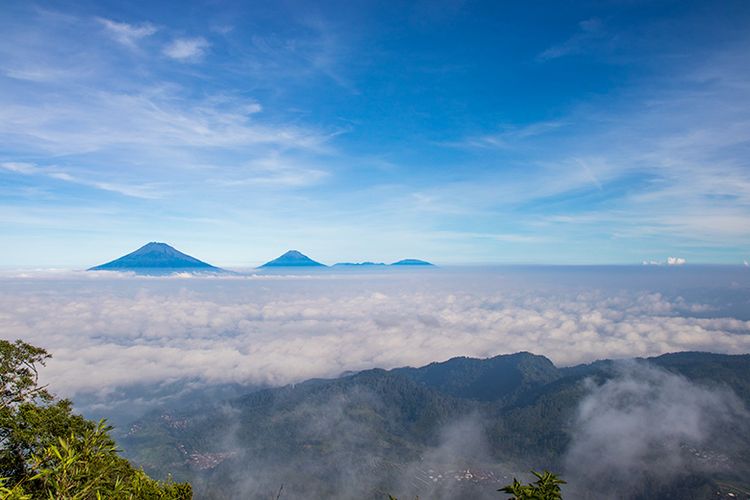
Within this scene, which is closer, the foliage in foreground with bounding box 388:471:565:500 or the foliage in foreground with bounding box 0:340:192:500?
the foliage in foreground with bounding box 388:471:565:500

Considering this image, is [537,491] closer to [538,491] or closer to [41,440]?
[538,491]

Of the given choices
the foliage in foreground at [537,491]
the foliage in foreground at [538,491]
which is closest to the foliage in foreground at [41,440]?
the foliage in foreground at [537,491]

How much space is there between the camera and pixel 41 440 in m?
36.7

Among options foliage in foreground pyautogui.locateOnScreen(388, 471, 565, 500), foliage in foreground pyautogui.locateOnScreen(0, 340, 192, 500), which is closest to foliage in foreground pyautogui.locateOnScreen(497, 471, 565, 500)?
foliage in foreground pyautogui.locateOnScreen(388, 471, 565, 500)

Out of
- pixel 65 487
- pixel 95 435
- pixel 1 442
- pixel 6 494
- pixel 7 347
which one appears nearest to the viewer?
pixel 6 494

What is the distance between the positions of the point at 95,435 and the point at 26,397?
17.1 m

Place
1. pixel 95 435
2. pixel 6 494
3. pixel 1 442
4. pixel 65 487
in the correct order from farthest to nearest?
pixel 1 442, pixel 95 435, pixel 65 487, pixel 6 494

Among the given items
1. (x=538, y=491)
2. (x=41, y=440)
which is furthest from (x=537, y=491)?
(x=41, y=440)

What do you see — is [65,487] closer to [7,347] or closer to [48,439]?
[48,439]

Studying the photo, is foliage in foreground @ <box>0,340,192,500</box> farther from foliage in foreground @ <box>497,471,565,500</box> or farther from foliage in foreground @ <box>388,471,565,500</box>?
foliage in foreground @ <box>497,471,565,500</box>

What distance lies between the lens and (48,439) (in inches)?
1455

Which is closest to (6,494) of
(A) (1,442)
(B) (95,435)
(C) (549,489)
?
(B) (95,435)

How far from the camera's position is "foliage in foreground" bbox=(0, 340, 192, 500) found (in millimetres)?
29969

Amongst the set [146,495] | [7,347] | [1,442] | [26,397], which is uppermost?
[7,347]
